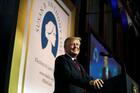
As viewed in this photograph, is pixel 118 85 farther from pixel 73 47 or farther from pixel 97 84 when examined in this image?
pixel 73 47

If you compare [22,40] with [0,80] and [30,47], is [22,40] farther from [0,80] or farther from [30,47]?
[0,80]

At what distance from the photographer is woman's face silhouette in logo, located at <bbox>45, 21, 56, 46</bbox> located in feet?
13.9

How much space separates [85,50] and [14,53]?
1799 mm

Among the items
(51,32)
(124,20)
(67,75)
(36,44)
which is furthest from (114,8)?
(67,75)

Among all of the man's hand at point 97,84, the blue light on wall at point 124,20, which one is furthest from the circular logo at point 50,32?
the blue light on wall at point 124,20

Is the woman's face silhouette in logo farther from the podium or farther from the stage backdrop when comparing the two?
the podium

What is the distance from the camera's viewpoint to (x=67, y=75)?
8.99 feet

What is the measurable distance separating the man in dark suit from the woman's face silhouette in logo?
1.31 m

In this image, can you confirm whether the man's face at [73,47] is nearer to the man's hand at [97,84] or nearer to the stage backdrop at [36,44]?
the man's hand at [97,84]

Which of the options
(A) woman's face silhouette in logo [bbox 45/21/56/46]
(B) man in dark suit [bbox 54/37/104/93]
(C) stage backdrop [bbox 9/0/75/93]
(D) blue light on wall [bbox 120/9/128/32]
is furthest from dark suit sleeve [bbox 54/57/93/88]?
(D) blue light on wall [bbox 120/9/128/32]

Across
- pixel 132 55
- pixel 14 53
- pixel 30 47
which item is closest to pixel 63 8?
pixel 30 47

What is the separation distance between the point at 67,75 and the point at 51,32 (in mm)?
1651

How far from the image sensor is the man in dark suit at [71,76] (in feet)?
8.88

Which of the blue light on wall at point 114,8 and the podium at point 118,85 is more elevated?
the blue light on wall at point 114,8
